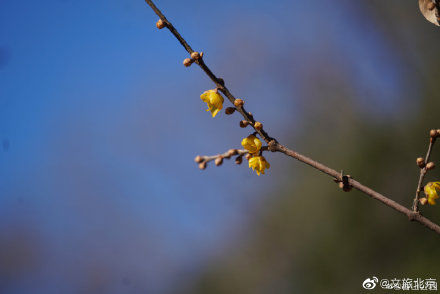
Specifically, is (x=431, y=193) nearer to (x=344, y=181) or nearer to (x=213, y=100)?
(x=344, y=181)

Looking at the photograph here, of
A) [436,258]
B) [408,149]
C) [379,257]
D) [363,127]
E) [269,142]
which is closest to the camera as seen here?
[269,142]

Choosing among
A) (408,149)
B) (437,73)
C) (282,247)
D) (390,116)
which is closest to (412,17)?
(437,73)

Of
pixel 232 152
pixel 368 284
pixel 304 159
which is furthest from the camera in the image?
pixel 368 284

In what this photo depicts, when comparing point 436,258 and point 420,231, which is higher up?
point 420,231

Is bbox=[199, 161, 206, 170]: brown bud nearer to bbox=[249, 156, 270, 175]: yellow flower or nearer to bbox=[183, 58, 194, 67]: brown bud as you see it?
bbox=[249, 156, 270, 175]: yellow flower

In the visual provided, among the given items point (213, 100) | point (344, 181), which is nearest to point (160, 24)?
point (213, 100)

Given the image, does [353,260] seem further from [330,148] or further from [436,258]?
[330,148]

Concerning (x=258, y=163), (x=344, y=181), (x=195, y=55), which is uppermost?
(x=195, y=55)
